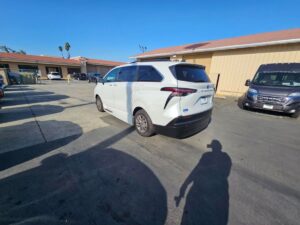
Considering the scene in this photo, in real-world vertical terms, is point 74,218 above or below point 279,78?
below

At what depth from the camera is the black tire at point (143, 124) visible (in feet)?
11.7

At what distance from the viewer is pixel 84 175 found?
2.41 metres

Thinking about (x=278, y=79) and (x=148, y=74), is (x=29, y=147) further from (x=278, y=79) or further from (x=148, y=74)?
(x=278, y=79)

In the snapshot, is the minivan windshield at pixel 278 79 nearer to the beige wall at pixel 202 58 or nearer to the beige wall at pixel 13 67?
the beige wall at pixel 202 58

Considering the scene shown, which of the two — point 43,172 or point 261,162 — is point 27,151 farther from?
point 261,162

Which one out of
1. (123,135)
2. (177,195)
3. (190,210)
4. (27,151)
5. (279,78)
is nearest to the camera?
(190,210)

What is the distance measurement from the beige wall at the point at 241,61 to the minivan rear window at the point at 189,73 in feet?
28.5

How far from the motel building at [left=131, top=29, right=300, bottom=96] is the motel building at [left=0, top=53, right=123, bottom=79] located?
80.4 ft

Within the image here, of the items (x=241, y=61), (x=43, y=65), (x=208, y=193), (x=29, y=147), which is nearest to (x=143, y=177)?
(x=208, y=193)

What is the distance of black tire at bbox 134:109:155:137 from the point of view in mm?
3568

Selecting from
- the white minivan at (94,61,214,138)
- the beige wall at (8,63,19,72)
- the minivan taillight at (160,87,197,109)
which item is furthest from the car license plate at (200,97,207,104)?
the beige wall at (8,63,19,72)

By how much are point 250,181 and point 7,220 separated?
3.39m

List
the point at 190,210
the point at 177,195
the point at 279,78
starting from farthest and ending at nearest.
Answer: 1. the point at 279,78
2. the point at 177,195
3. the point at 190,210

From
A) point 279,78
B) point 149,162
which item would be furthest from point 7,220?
point 279,78
